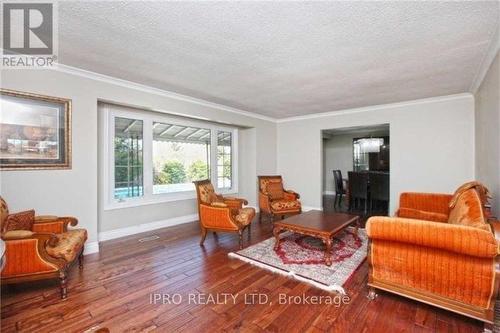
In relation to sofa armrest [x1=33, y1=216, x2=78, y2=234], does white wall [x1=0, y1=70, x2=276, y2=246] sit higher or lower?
higher

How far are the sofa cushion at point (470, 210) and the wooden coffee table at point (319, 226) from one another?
3.95ft

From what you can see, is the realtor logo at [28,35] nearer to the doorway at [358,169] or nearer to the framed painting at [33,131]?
the framed painting at [33,131]

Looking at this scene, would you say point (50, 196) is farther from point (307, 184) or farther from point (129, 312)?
point (307, 184)

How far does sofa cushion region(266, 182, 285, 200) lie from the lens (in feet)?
16.7

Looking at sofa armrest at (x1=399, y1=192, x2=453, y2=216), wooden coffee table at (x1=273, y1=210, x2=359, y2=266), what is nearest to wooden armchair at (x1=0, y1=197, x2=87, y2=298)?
wooden coffee table at (x1=273, y1=210, x2=359, y2=266)

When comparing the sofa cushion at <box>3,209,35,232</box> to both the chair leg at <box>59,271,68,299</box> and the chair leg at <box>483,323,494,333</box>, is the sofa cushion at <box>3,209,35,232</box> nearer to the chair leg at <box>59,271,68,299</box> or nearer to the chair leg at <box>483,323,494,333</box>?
the chair leg at <box>59,271,68,299</box>

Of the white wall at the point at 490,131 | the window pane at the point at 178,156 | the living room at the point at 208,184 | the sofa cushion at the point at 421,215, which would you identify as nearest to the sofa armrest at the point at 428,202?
the living room at the point at 208,184

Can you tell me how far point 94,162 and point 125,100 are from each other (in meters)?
1.04

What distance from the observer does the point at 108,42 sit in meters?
2.33

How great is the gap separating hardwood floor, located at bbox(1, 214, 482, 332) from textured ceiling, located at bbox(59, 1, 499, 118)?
97.1 inches

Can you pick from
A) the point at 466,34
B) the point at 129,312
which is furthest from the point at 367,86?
the point at 129,312

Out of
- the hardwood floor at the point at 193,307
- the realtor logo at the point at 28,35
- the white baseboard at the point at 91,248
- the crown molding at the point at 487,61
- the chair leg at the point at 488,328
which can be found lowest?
the hardwood floor at the point at 193,307

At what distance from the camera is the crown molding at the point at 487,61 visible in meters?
2.25

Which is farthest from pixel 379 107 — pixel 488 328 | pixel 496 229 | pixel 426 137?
pixel 488 328
